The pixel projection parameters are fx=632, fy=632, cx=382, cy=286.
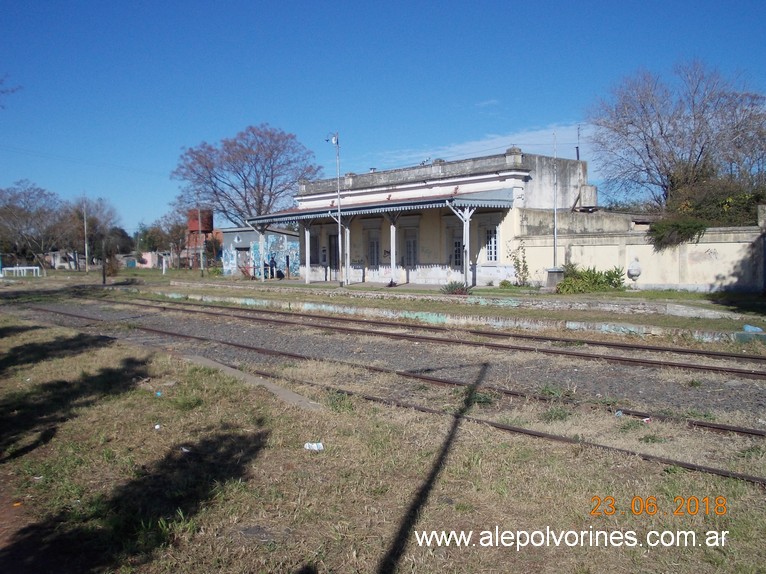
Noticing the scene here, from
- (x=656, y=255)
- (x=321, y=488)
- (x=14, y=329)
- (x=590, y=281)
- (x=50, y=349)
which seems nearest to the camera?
(x=321, y=488)

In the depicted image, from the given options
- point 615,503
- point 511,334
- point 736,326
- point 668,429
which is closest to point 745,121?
point 736,326

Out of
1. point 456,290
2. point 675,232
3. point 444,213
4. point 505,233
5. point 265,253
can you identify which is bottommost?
point 456,290

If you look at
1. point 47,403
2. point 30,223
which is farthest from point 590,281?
point 30,223

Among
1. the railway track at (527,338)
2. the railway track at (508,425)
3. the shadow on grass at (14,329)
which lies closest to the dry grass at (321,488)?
the railway track at (508,425)

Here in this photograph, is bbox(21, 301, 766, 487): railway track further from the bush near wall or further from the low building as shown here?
the low building

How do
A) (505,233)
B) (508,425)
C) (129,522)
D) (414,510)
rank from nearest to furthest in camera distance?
(129,522), (414,510), (508,425), (505,233)

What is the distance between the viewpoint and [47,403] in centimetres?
805

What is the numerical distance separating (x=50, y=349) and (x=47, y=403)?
200 inches

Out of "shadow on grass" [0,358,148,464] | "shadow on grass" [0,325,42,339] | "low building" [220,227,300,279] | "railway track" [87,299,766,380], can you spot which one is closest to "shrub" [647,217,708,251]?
"railway track" [87,299,766,380]

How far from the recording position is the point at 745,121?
33031 millimetres

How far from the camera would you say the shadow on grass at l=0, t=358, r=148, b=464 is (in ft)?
21.4

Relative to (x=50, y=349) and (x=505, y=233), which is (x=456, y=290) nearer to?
(x=505, y=233)

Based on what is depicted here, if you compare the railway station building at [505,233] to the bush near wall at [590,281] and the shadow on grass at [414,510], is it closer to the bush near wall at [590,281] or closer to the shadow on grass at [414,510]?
the bush near wall at [590,281]

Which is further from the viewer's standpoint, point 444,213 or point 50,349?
point 444,213
